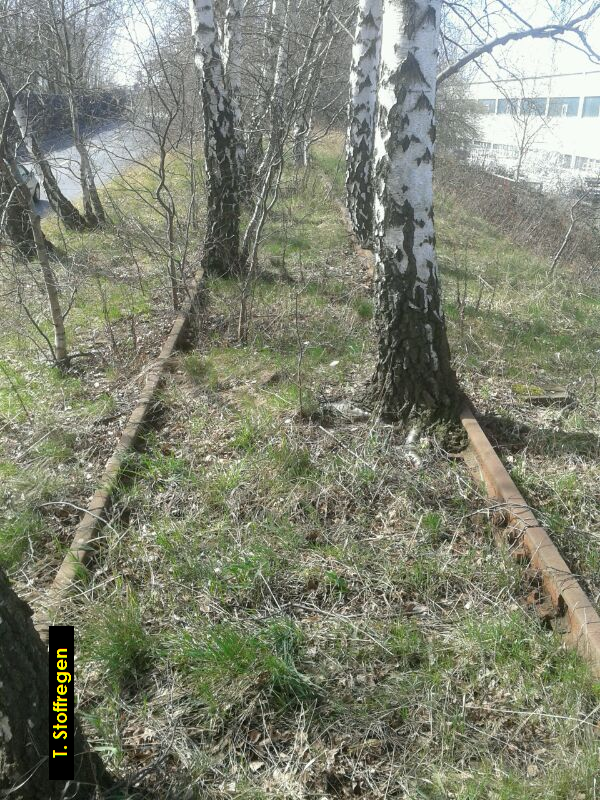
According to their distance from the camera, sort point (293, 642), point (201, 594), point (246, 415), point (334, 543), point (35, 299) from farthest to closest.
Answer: point (35, 299) < point (246, 415) < point (334, 543) < point (201, 594) < point (293, 642)

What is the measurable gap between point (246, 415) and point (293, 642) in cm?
201

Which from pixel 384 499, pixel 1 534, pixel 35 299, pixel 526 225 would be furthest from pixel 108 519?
pixel 526 225

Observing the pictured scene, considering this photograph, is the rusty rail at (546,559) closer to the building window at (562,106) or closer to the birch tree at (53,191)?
the birch tree at (53,191)

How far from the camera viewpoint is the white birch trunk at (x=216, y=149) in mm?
6746

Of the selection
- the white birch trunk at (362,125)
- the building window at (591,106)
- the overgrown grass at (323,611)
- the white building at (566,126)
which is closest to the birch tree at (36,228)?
the overgrown grass at (323,611)

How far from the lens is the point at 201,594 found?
297 centimetres

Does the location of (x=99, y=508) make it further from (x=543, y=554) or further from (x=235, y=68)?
(x=235, y=68)

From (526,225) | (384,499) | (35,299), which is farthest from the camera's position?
(526,225)

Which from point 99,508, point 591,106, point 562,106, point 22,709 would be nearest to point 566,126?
point 562,106

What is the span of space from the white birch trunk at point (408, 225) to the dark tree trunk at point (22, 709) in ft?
9.69

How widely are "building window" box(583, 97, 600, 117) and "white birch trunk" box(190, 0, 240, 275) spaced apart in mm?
32080

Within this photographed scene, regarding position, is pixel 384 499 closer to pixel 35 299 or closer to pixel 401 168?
pixel 401 168

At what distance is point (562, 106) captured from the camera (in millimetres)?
33938

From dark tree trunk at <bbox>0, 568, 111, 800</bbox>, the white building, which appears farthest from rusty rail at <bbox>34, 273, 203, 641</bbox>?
the white building
